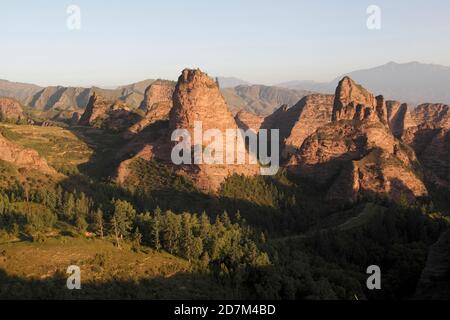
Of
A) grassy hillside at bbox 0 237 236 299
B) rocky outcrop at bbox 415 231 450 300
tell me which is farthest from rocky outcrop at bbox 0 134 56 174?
rocky outcrop at bbox 415 231 450 300

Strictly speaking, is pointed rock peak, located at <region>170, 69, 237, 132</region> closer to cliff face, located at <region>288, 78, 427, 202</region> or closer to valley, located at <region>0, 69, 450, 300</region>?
valley, located at <region>0, 69, 450, 300</region>

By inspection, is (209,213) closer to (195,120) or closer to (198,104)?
(195,120)

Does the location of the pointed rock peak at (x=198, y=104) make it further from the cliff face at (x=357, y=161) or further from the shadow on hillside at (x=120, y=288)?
the shadow on hillside at (x=120, y=288)

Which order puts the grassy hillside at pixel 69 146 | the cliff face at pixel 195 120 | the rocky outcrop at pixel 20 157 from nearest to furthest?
the rocky outcrop at pixel 20 157 < the cliff face at pixel 195 120 < the grassy hillside at pixel 69 146

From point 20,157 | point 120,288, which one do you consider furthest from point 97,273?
point 20,157

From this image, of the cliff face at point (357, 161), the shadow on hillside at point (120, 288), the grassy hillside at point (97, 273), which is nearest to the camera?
the shadow on hillside at point (120, 288)

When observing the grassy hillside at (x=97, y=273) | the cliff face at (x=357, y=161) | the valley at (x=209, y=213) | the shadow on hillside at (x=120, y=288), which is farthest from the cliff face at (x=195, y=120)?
the shadow on hillside at (x=120, y=288)
